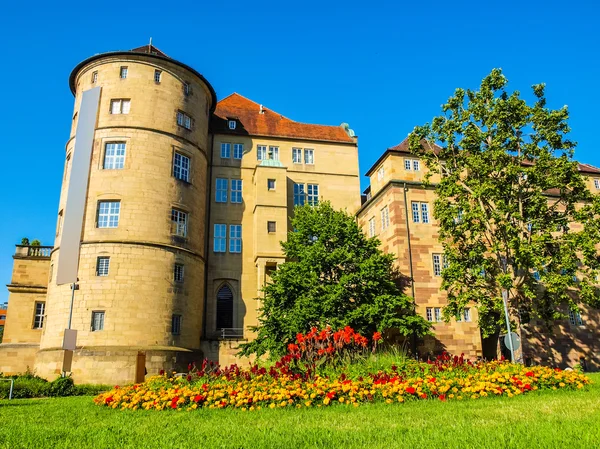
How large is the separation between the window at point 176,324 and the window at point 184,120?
13128 millimetres

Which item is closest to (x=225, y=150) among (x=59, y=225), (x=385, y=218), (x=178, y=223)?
(x=178, y=223)

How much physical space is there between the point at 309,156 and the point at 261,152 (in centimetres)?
407

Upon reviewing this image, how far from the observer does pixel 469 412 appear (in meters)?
9.95

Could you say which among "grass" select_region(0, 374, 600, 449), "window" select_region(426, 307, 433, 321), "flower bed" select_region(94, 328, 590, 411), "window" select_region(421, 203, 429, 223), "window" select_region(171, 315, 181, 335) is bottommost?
"grass" select_region(0, 374, 600, 449)

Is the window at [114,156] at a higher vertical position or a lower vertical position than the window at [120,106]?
lower

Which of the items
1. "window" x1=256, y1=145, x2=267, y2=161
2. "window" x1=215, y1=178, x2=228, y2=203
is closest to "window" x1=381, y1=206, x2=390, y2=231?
"window" x1=256, y1=145, x2=267, y2=161

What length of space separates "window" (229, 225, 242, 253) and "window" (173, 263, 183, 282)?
598cm

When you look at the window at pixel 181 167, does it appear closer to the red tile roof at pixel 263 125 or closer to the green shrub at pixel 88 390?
the red tile roof at pixel 263 125

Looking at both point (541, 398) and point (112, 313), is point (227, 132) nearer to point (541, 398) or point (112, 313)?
point (112, 313)

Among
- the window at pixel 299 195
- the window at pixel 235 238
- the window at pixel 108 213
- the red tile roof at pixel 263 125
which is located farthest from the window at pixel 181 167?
the window at pixel 299 195

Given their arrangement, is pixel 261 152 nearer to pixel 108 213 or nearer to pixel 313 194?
pixel 313 194

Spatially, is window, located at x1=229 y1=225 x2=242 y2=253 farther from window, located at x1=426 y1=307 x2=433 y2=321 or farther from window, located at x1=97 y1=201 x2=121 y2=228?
window, located at x1=426 y1=307 x2=433 y2=321

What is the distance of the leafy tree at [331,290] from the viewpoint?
25.7m

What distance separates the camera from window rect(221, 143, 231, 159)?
38.8m
